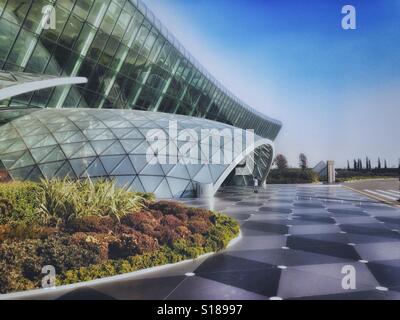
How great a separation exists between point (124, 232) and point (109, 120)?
1447 centimetres

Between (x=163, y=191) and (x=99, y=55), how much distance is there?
12.9m

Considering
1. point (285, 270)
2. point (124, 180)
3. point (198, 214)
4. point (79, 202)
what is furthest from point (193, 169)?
point (285, 270)

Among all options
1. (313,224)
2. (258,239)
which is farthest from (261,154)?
(258,239)

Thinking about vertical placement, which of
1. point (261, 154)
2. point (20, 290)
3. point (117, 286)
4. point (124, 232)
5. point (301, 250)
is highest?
point (261, 154)

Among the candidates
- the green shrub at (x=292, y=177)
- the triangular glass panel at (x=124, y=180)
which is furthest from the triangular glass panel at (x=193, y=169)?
the green shrub at (x=292, y=177)

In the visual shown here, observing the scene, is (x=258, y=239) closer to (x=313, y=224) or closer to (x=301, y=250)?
(x=301, y=250)

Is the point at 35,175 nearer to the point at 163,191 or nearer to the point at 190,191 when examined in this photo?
the point at 163,191

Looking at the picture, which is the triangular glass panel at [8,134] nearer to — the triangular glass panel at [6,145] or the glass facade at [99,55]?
the triangular glass panel at [6,145]

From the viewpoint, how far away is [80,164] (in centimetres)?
1880

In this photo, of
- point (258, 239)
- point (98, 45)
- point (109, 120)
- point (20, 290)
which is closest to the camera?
point (20, 290)

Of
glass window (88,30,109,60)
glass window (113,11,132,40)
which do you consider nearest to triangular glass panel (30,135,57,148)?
glass window (88,30,109,60)

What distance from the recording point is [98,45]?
25.1 meters

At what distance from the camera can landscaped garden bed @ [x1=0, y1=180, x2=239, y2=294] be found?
7.04 metres

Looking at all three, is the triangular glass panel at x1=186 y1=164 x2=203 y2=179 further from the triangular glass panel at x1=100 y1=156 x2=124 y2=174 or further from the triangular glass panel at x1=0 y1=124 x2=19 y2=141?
the triangular glass panel at x1=0 y1=124 x2=19 y2=141
